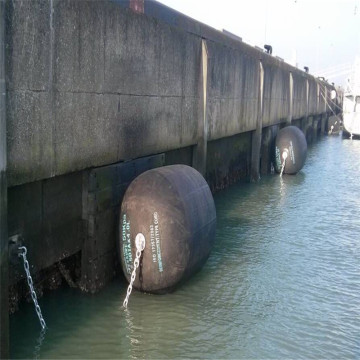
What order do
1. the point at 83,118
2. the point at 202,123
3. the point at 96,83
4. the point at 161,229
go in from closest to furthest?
the point at 83,118, the point at 161,229, the point at 96,83, the point at 202,123

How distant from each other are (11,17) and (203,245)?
3.89 meters

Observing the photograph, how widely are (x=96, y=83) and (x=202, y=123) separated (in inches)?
198

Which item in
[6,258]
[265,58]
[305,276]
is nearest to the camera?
[6,258]

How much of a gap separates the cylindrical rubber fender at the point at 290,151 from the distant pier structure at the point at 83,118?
8.71m

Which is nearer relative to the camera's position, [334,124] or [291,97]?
→ [291,97]

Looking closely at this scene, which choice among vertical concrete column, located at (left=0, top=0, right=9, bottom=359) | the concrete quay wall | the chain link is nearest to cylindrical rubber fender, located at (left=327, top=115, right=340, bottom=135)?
the concrete quay wall

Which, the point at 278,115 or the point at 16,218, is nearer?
the point at 16,218

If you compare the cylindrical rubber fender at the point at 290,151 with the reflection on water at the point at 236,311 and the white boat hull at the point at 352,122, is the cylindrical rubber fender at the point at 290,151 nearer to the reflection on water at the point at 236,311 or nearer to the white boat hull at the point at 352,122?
the reflection on water at the point at 236,311

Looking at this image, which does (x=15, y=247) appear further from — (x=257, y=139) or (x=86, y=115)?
(x=257, y=139)

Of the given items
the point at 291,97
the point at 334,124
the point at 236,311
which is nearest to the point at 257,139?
the point at 291,97

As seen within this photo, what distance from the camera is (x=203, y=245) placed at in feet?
24.1

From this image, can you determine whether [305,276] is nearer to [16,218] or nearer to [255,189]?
[16,218]

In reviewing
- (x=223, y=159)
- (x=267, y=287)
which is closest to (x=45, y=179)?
(x=267, y=287)

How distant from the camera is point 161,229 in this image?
266 inches
